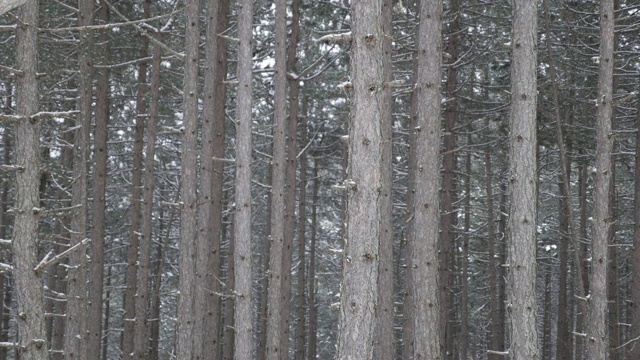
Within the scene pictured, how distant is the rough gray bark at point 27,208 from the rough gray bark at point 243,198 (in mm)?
4396

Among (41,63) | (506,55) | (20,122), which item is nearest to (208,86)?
(41,63)

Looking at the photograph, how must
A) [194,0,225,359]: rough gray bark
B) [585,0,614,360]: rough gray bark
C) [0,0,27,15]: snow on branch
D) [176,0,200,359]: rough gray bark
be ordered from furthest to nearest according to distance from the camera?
[194,0,225,359]: rough gray bark
[176,0,200,359]: rough gray bark
[585,0,614,360]: rough gray bark
[0,0,27,15]: snow on branch

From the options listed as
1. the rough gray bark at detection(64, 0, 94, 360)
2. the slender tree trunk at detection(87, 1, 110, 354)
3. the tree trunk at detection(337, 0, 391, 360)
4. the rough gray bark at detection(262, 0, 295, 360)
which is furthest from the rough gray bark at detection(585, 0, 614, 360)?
the slender tree trunk at detection(87, 1, 110, 354)

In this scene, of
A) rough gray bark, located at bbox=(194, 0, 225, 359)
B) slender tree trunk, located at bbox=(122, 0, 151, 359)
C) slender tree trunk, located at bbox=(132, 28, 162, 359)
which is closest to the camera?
rough gray bark, located at bbox=(194, 0, 225, 359)

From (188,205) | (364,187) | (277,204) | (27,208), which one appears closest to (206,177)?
(277,204)

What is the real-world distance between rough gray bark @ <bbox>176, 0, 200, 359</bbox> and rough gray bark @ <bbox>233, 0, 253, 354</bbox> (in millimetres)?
740

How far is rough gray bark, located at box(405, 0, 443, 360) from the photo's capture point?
31.7 ft

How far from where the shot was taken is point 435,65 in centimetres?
1005

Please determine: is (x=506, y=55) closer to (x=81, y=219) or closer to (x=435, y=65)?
(x=435, y=65)

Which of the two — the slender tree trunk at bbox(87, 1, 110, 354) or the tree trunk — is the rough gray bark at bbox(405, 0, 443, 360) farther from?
the slender tree trunk at bbox(87, 1, 110, 354)

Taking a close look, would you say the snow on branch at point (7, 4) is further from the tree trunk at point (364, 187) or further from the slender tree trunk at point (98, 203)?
the slender tree trunk at point (98, 203)

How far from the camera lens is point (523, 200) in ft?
28.3

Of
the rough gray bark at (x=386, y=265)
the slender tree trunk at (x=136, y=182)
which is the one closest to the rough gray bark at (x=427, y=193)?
the rough gray bark at (x=386, y=265)

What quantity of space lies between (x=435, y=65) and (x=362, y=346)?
518 centimetres
